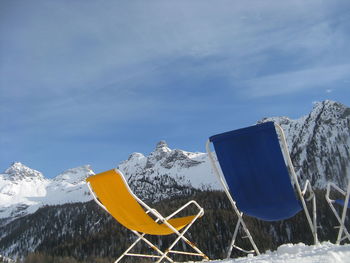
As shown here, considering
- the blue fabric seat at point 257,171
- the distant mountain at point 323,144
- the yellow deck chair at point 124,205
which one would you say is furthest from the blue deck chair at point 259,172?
the distant mountain at point 323,144

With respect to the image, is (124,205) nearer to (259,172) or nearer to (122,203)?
(122,203)

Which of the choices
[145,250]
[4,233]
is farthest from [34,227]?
[145,250]

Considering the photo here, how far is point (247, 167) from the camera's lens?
3361mm

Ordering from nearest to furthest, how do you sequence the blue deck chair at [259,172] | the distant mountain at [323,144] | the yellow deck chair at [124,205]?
the blue deck chair at [259,172] < the yellow deck chair at [124,205] < the distant mountain at [323,144]

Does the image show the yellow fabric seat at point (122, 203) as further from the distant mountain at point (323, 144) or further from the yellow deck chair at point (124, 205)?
the distant mountain at point (323, 144)

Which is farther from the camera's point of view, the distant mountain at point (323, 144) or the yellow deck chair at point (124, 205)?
the distant mountain at point (323, 144)

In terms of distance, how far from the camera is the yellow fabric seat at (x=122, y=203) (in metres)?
3.85

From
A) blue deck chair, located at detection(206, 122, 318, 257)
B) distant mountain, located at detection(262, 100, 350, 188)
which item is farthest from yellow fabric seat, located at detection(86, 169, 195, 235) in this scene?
distant mountain, located at detection(262, 100, 350, 188)

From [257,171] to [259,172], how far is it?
20 mm

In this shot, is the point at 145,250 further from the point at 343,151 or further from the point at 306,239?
the point at 343,151

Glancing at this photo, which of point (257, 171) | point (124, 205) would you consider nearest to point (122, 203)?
point (124, 205)

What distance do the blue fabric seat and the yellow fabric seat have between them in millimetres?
979

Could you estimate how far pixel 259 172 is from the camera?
131 inches

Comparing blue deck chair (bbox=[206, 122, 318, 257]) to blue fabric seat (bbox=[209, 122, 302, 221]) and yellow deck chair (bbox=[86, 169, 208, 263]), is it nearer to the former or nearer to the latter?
blue fabric seat (bbox=[209, 122, 302, 221])
